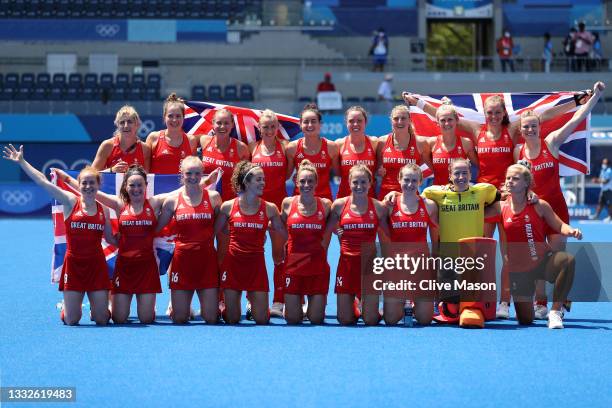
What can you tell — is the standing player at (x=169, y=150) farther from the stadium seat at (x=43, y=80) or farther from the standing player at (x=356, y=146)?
the stadium seat at (x=43, y=80)

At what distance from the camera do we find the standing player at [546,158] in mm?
7684

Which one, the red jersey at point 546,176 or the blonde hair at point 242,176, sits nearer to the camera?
the blonde hair at point 242,176

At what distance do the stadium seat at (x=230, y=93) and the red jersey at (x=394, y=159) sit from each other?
680 inches

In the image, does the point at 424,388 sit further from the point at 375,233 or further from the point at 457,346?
the point at 375,233

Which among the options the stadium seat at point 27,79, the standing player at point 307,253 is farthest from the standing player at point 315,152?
the stadium seat at point 27,79

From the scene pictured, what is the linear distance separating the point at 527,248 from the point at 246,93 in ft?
61.1

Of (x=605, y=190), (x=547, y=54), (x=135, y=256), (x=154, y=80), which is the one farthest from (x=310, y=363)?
(x=547, y=54)

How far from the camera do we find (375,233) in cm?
733

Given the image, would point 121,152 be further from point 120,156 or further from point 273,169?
point 273,169

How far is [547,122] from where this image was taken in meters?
8.63

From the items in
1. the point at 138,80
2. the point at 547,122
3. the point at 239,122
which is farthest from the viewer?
the point at 138,80

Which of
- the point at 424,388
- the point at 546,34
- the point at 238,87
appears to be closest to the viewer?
the point at 424,388

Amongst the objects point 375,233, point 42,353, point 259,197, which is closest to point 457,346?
point 375,233

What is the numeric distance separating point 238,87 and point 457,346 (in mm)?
20713
